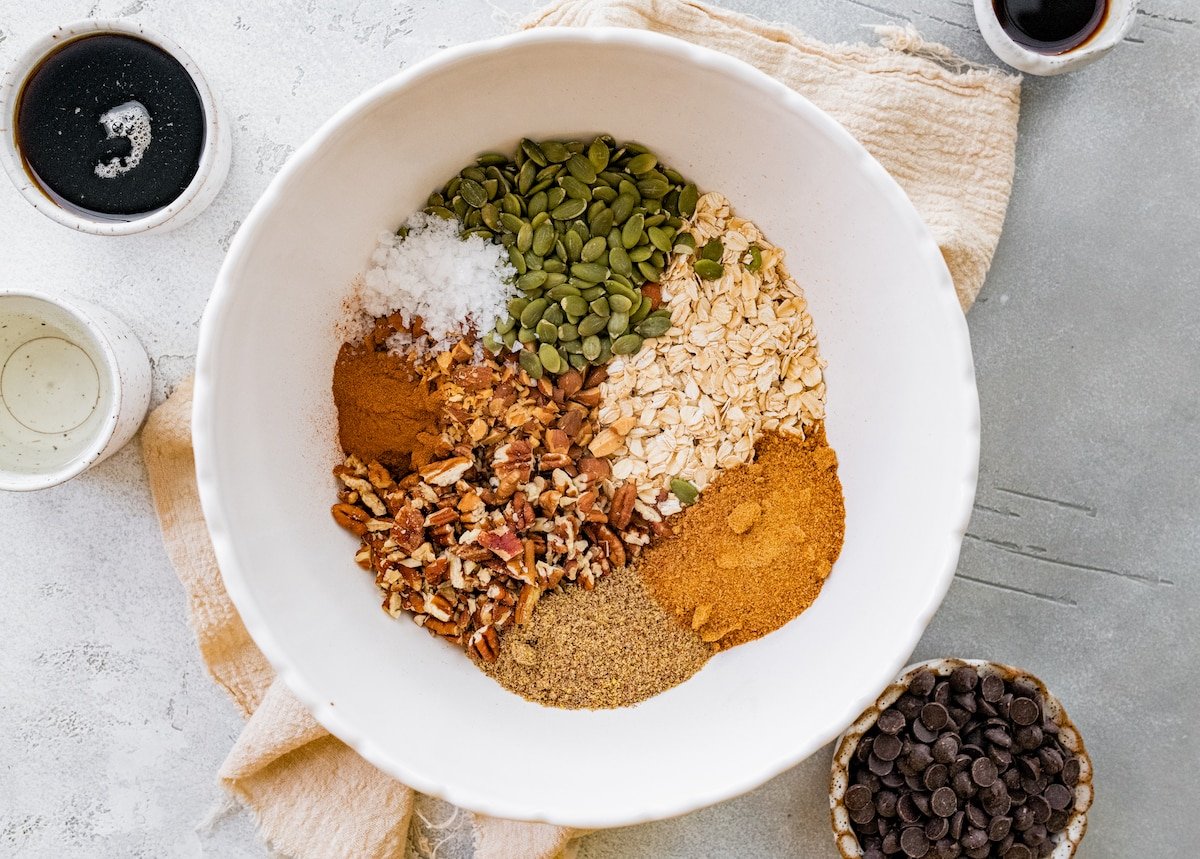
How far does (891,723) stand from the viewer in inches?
45.3

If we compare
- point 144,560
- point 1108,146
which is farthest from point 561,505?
point 1108,146

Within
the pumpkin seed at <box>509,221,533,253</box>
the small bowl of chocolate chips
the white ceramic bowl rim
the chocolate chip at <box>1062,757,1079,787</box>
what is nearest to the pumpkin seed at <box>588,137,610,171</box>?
the pumpkin seed at <box>509,221,533,253</box>

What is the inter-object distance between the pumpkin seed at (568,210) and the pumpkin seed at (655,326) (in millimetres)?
154

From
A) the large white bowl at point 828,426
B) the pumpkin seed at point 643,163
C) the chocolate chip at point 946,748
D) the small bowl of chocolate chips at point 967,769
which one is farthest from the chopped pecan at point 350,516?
Answer: the chocolate chip at point 946,748

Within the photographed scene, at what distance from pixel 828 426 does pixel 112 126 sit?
3.18ft

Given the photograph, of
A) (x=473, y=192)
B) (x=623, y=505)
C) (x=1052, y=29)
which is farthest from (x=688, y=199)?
(x=1052, y=29)

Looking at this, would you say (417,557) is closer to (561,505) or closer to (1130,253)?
(561,505)

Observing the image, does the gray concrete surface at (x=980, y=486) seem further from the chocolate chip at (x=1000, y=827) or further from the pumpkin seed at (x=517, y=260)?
the pumpkin seed at (x=517, y=260)

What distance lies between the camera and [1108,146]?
120 cm

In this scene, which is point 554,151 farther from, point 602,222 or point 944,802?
point 944,802

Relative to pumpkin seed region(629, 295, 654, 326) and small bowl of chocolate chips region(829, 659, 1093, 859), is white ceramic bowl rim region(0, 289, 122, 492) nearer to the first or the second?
pumpkin seed region(629, 295, 654, 326)

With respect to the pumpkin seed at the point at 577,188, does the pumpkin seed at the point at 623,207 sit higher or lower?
lower

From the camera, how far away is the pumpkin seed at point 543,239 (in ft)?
3.51

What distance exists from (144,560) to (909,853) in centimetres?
109
